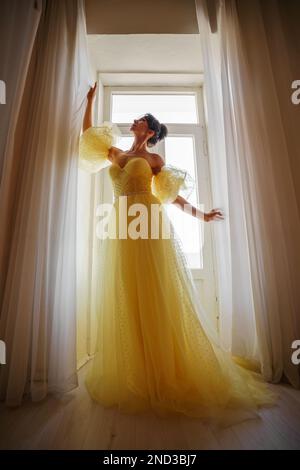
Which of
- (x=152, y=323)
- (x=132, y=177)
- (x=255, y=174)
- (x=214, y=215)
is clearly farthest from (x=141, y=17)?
(x=152, y=323)

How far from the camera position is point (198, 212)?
1.21m

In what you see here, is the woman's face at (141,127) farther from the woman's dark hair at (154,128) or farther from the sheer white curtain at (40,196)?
the sheer white curtain at (40,196)

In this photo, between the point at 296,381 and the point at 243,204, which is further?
the point at 243,204

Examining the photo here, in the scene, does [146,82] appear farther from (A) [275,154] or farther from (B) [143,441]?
(B) [143,441]

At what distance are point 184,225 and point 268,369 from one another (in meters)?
0.97

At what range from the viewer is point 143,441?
652mm

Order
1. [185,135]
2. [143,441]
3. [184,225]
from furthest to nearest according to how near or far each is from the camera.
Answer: [185,135]
[184,225]
[143,441]

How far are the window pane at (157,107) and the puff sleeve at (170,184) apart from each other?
35.3 inches

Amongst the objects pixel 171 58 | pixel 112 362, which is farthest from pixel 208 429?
pixel 171 58

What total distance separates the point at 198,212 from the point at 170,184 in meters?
0.22

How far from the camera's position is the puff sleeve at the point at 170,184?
45.3 inches

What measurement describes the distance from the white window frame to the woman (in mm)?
501

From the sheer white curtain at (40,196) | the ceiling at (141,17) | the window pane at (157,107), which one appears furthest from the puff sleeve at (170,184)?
the ceiling at (141,17)

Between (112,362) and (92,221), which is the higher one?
(92,221)
